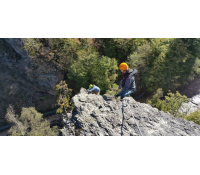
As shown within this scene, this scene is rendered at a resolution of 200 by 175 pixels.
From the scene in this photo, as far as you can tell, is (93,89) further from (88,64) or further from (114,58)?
(114,58)

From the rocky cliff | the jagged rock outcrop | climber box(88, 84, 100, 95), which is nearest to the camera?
the jagged rock outcrop

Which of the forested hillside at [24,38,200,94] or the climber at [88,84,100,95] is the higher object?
the forested hillside at [24,38,200,94]

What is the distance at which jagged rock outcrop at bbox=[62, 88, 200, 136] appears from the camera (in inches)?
250

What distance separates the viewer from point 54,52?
17016 millimetres

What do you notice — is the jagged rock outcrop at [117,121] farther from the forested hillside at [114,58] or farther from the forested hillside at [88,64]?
the forested hillside at [114,58]

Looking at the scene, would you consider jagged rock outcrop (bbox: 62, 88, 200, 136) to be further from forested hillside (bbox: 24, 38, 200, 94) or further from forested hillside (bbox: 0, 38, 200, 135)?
forested hillside (bbox: 24, 38, 200, 94)

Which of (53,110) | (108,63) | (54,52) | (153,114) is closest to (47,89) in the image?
(53,110)

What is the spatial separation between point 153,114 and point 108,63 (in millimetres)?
9629

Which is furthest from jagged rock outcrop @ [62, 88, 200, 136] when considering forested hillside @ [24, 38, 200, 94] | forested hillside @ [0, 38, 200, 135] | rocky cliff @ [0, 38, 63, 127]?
rocky cliff @ [0, 38, 63, 127]

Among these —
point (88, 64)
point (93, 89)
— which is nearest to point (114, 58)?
point (88, 64)

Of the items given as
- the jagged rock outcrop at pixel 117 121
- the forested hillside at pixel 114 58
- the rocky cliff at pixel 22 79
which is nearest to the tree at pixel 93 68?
the forested hillside at pixel 114 58

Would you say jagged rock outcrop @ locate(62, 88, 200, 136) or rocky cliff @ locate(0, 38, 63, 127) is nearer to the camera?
jagged rock outcrop @ locate(62, 88, 200, 136)

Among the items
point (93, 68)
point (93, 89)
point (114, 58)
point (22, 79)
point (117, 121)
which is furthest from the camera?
point (22, 79)

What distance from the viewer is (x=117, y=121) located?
22.0 ft
